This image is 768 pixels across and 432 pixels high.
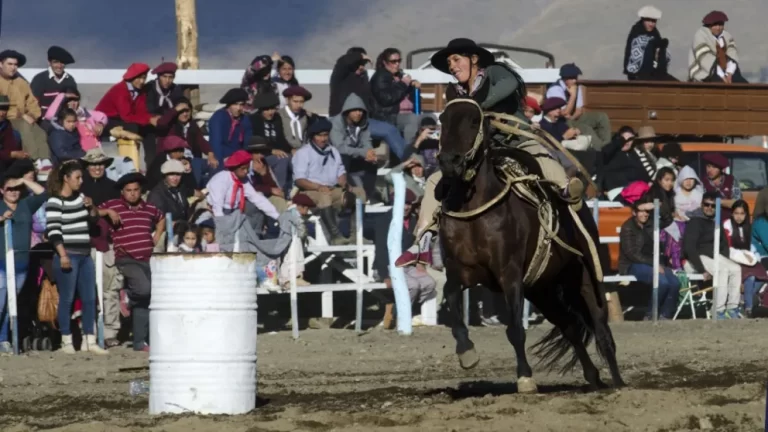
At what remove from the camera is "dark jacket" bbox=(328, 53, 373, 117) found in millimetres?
19641

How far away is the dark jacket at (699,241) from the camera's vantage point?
19297 mm

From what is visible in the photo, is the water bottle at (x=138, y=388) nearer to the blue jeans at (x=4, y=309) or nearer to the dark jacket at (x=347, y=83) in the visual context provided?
the blue jeans at (x=4, y=309)

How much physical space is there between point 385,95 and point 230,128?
229cm

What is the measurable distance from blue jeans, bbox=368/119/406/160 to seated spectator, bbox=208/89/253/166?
165 centimetres

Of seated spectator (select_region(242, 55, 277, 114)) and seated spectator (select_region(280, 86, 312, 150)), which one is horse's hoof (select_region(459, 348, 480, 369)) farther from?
seated spectator (select_region(242, 55, 277, 114))

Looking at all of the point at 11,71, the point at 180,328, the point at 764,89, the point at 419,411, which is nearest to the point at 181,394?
the point at 180,328

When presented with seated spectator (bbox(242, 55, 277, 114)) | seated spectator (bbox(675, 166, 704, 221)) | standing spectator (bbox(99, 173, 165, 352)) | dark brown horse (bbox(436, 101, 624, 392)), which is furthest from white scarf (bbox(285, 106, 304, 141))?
dark brown horse (bbox(436, 101, 624, 392))

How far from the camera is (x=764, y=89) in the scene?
23.6 m

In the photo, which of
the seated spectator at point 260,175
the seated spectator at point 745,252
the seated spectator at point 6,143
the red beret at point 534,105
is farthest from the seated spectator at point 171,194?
the seated spectator at point 745,252

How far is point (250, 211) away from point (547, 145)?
5.62 metres

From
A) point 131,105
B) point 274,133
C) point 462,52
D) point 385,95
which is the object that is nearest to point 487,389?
point 462,52

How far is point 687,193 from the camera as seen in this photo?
19.8 metres

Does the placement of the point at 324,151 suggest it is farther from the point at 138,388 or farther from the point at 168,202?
the point at 138,388

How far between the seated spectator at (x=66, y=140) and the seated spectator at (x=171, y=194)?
1215 mm
